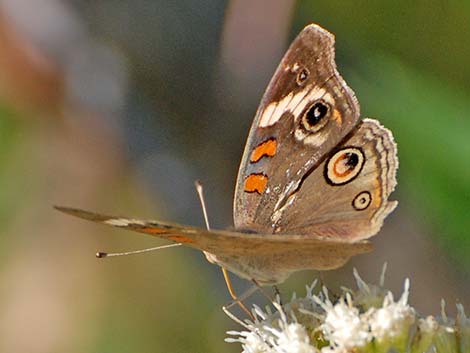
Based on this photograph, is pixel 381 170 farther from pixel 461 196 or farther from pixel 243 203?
pixel 461 196

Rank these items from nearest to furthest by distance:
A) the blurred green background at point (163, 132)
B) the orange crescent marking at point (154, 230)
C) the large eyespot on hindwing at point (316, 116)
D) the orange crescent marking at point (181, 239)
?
the orange crescent marking at point (154, 230), the orange crescent marking at point (181, 239), the large eyespot on hindwing at point (316, 116), the blurred green background at point (163, 132)

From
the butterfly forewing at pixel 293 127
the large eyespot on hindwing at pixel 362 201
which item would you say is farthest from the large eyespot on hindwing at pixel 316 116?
the large eyespot on hindwing at pixel 362 201

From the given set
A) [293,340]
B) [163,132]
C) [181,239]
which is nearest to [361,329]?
[293,340]

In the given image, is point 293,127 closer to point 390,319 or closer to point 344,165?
point 344,165

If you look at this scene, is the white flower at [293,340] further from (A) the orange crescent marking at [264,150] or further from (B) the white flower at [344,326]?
(A) the orange crescent marking at [264,150]

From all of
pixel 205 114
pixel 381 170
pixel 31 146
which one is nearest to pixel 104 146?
pixel 205 114

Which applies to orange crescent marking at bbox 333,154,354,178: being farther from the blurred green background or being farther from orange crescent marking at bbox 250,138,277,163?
the blurred green background
